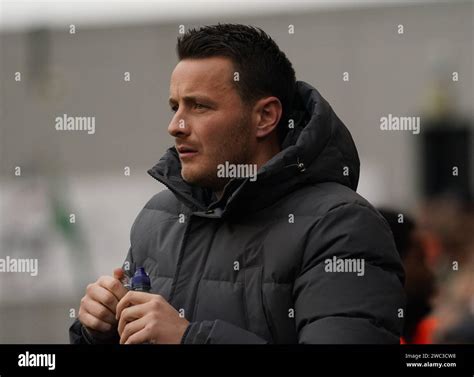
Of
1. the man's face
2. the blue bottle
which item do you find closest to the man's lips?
the man's face

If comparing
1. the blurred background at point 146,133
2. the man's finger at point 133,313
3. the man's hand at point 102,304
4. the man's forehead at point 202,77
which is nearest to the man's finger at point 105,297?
the man's hand at point 102,304

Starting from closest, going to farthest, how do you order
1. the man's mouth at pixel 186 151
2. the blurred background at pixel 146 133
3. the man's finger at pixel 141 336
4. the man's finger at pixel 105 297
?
1. the man's finger at pixel 141 336
2. the man's finger at pixel 105 297
3. the man's mouth at pixel 186 151
4. the blurred background at pixel 146 133

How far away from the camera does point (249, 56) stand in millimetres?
2457

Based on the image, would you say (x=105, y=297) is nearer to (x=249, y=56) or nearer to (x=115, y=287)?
(x=115, y=287)

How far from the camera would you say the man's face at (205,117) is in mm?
2393

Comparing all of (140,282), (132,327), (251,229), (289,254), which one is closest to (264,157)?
(251,229)

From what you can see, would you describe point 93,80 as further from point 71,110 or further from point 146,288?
point 146,288

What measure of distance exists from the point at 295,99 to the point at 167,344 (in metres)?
0.68

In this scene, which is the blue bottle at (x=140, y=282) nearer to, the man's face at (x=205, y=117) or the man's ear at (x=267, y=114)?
the man's face at (x=205, y=117)

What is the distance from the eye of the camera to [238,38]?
2.46m

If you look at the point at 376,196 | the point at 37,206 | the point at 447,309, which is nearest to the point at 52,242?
the point at 37,206

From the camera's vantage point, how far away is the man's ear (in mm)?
2465

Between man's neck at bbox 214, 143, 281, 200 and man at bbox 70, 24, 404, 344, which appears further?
man's neck at bbox 214, 143, 281, 200

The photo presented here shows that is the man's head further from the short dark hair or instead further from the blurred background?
the blurred background
